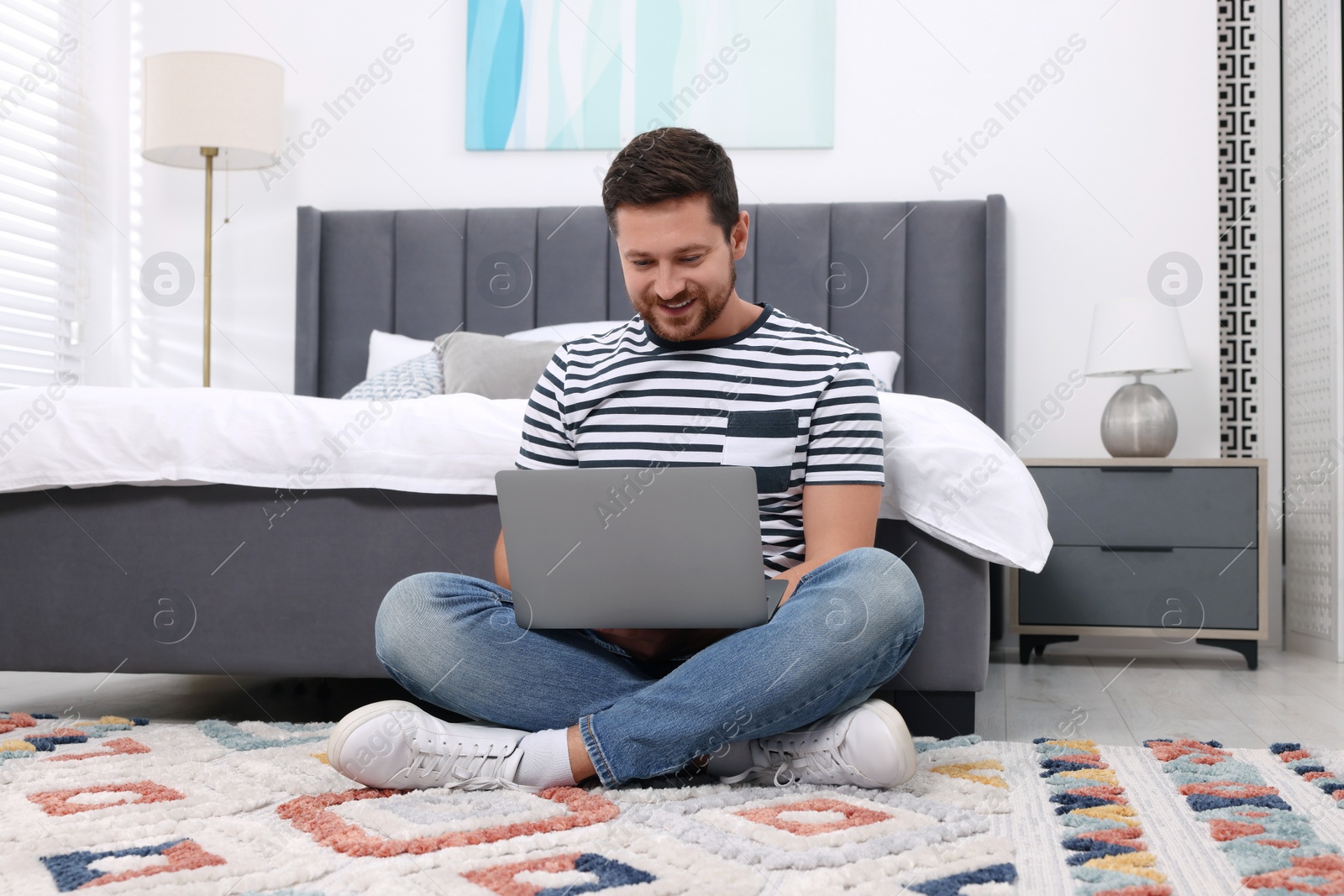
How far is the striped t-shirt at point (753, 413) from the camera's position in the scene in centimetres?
140

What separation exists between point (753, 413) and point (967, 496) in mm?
433

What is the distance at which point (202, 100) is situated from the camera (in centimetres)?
307

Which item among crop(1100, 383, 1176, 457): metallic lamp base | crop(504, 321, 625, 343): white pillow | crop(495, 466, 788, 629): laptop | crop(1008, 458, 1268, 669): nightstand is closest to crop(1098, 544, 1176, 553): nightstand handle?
crop(1008, 458, 1268, 669): nightstand

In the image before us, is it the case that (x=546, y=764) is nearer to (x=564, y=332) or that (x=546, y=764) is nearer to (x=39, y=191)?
Result: (x=564, y=332)

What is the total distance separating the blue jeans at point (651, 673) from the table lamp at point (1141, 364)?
5.97 ft

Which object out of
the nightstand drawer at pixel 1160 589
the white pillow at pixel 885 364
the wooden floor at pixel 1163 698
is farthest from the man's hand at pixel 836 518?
the white pillow at pixel 885 364

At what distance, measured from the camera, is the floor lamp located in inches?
121

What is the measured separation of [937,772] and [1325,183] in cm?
235

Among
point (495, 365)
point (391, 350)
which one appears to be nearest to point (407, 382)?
point (495, 365)

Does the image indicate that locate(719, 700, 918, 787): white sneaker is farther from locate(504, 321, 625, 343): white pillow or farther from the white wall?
the white wall

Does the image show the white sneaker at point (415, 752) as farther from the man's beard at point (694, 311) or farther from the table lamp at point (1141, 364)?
the table lamp at point (1141, 364)

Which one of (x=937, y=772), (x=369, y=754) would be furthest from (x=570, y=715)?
(x=937, y=772)

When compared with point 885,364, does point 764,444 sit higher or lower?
lower

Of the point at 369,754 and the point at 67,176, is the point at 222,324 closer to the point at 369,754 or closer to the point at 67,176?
the point at 67,176
